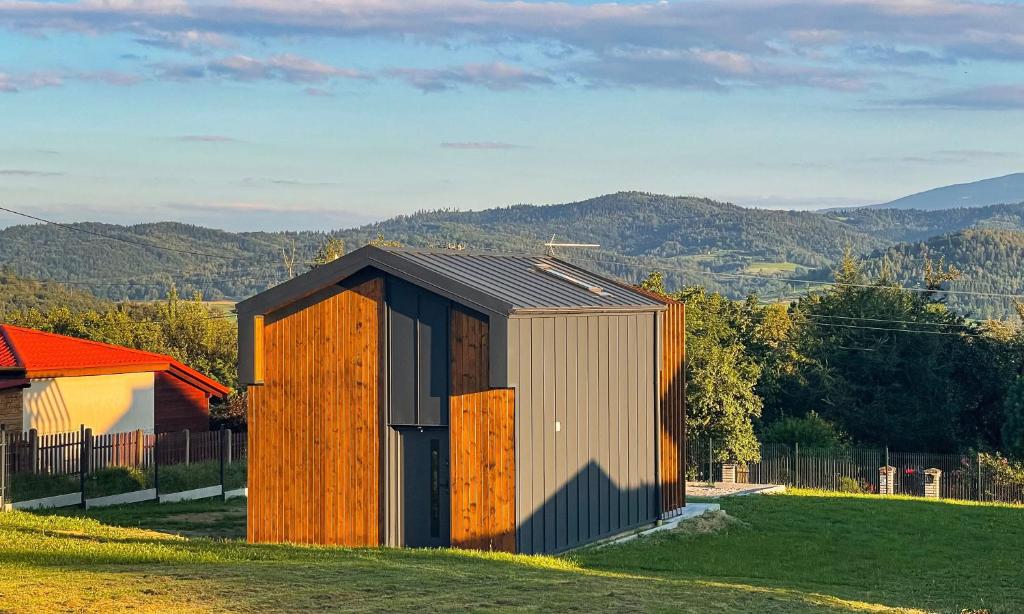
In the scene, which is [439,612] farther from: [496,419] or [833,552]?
[833,552]

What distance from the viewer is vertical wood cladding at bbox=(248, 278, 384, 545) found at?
816 inches

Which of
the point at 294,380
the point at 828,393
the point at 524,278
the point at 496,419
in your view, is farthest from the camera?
the point at 828,393

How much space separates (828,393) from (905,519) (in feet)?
93.3

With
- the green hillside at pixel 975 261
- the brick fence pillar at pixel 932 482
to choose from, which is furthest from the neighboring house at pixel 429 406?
the green hillside at pixel 975 261

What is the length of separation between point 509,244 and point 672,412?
110m

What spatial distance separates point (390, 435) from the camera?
20656mm

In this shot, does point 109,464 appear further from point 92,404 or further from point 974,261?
point 974,261

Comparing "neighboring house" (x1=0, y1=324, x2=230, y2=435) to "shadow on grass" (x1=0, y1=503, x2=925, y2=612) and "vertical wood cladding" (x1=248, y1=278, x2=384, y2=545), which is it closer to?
"vertical wood cladding" (x1=248, y1=278, x2=384, y2=545)

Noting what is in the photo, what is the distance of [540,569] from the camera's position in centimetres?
1686

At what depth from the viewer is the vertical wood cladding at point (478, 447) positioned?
19750mm

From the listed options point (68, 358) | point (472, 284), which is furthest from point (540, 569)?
point (68, 358)

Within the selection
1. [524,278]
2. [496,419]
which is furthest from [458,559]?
[524,278]

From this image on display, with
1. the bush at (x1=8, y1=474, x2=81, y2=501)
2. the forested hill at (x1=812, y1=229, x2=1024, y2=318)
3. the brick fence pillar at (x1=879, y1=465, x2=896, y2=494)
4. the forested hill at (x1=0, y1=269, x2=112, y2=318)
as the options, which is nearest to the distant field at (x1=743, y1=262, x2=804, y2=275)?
the forested hill at (x1=812, y1=229, x2=1024, y2=318)

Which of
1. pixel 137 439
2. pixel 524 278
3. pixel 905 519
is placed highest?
pixel 524 278
